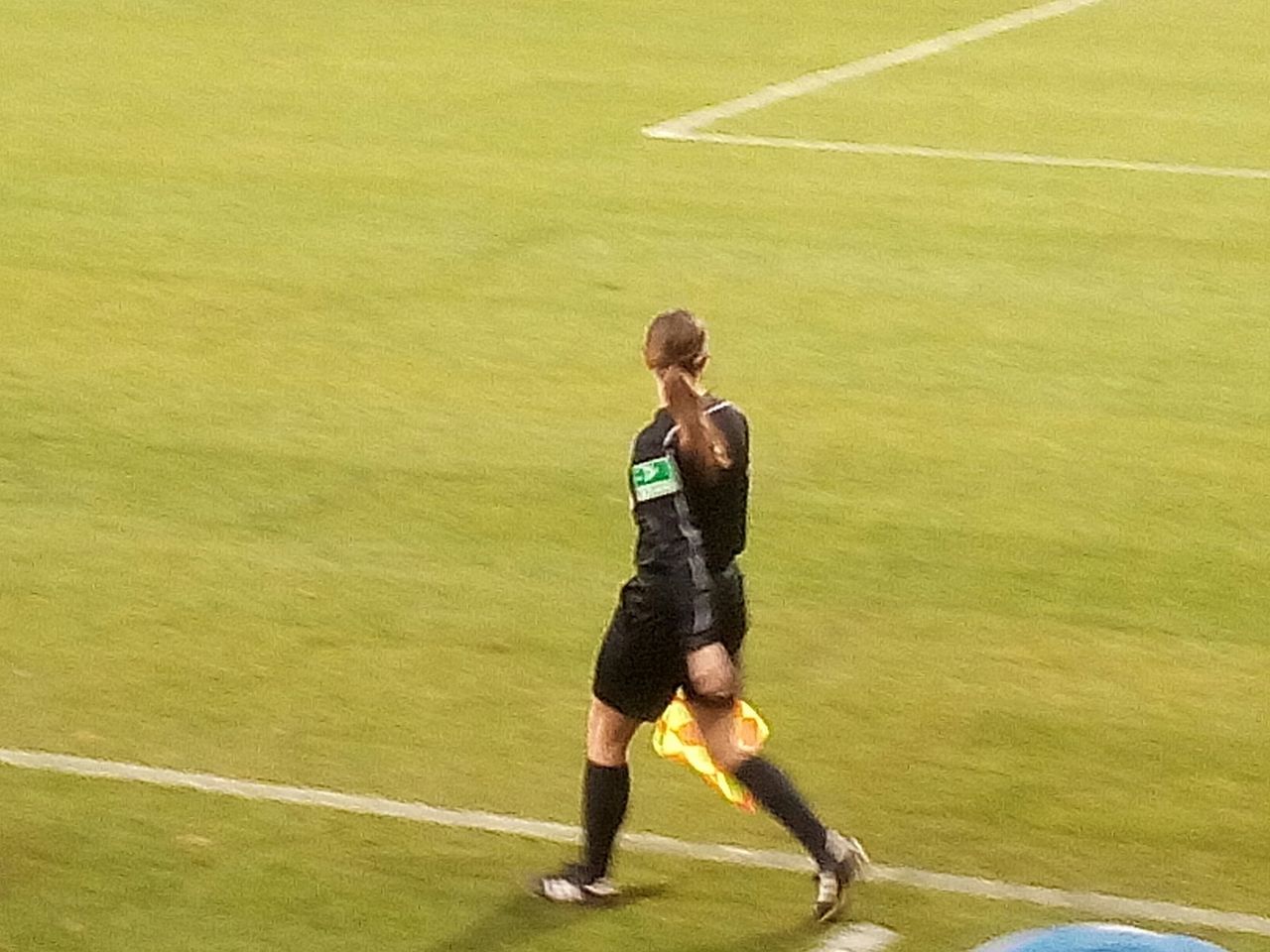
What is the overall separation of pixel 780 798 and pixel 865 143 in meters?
11.7

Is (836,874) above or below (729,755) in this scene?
below

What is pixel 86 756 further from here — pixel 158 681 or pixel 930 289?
pixel 930 289

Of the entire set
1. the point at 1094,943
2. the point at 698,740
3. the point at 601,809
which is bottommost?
the point at 601,809

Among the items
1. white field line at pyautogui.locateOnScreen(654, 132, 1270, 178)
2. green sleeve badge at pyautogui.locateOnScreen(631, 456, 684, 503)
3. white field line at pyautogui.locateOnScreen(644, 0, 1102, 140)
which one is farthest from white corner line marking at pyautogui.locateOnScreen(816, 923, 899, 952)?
white field line at pyautogui.locateOnScreen(644, 0, 1102, 140)

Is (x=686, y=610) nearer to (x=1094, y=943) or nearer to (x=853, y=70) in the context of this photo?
(x=1094, y=943)

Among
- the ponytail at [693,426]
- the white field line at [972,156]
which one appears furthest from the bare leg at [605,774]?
the white field line at [972,156]

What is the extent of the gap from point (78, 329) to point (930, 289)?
4.38 m

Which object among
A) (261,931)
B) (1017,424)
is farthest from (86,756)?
(1017,424)

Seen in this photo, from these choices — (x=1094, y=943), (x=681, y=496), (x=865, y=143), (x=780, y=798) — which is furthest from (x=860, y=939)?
(x=865, y=143)

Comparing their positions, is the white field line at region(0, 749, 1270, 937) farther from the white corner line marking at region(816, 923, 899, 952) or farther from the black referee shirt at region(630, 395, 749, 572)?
the black referee shirt at region(630, 395, 749, 572)

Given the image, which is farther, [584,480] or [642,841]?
[584,480]

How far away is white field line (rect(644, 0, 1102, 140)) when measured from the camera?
19.2 m

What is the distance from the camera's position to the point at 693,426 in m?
6.90

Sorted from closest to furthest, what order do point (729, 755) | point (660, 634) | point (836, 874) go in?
point (660, 634) → point (729, 755) → point (836, 874)
